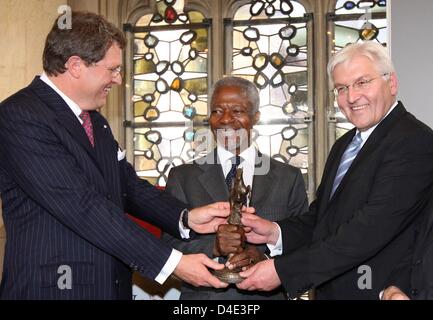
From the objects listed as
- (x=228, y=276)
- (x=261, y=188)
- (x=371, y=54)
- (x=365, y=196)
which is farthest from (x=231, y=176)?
(x=371, y=54)

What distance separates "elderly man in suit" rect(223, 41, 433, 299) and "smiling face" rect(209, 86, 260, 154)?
22.4 inches

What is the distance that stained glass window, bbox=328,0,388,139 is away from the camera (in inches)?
310

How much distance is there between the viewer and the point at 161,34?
8531mm

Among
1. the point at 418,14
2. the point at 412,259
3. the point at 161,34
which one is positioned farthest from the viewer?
the point at 161,34

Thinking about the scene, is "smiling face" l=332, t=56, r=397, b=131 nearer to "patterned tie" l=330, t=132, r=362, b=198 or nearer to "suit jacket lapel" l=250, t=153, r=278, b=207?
"patterned tie" l=330, t=132, r=362, b=198

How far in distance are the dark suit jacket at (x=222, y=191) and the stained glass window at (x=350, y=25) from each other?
4627 mm

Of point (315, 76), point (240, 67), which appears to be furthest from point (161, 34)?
point (315, 76)

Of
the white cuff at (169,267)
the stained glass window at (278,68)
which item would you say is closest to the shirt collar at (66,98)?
the white cuff at (169,267)

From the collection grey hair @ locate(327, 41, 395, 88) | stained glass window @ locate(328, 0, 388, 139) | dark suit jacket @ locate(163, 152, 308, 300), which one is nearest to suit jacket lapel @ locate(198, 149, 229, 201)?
dark suit jacket @ locate(163, 152, 308, 300)

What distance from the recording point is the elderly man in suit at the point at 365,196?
276 centimetres

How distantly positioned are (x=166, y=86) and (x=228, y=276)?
5.76 meters

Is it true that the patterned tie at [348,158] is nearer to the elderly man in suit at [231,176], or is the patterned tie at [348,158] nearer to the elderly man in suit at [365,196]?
the elderly man in suit at [365,196]
